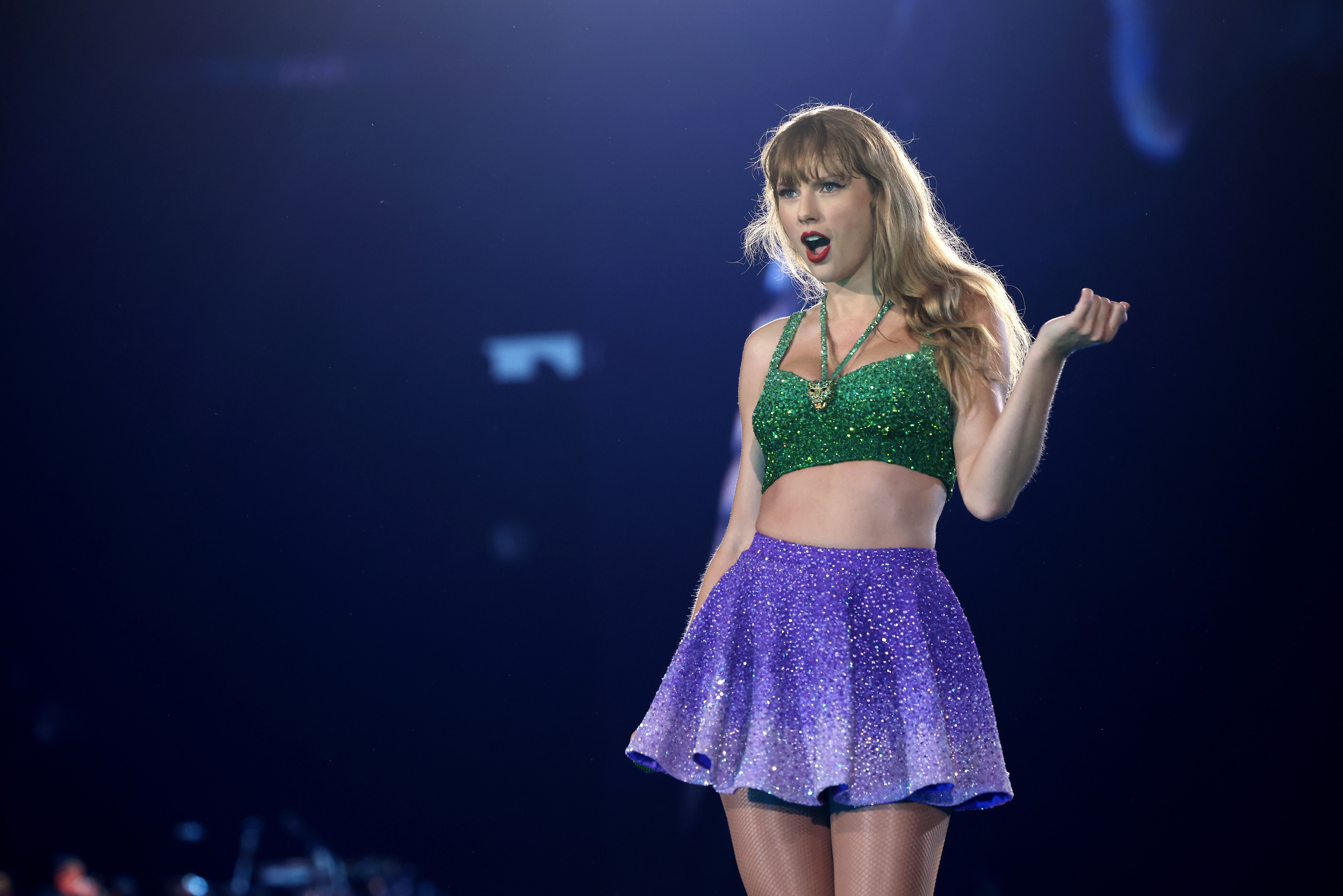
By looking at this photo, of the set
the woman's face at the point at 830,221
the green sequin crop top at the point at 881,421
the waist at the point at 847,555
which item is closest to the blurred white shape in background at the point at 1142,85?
the woman's face at the point at 830,221

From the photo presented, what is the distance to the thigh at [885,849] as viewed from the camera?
4.75 ft

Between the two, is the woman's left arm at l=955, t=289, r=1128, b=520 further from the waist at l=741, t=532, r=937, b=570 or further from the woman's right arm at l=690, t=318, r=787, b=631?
the woman's right arm at l=690, t=318, r=787, b=631

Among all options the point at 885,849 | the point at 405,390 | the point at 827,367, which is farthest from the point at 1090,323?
the point at 405,390

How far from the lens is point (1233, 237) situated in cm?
271

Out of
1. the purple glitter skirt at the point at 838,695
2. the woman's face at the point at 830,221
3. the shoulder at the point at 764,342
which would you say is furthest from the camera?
the shoulder at the point at 764,342

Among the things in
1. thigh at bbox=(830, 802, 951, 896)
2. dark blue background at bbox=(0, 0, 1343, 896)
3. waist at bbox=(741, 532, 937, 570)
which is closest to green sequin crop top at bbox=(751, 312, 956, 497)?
waist at bbox=(741, 532, 937, 570)

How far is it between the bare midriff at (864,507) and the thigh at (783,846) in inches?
13.6

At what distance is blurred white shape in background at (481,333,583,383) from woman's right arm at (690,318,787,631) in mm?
1042

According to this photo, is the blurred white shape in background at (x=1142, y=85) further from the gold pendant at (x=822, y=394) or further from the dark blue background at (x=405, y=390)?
the gold pendant at (x=822, y=394)

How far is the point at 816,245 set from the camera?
1.66 m

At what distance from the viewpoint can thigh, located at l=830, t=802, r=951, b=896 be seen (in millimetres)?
1449

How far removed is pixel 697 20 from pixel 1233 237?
53.4 inches

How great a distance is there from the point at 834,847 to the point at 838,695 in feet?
0.66

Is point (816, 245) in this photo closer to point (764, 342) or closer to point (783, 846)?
point (764, 342)
